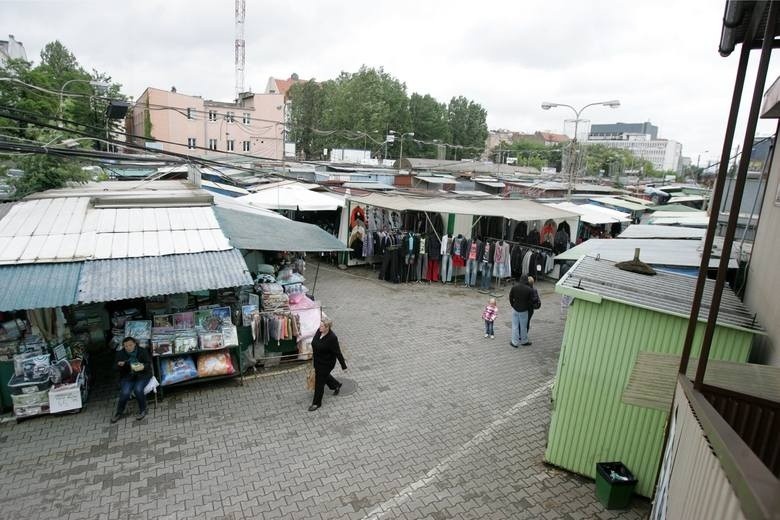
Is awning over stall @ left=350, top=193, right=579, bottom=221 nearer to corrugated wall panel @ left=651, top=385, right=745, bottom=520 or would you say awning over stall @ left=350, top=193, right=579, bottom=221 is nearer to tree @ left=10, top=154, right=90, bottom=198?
tree @ left=10, top=154, right=90, bottom=198

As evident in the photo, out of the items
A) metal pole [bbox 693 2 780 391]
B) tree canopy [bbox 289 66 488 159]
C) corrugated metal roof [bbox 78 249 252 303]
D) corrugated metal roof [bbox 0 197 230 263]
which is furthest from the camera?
tree canopy [bbox 289 66 488 159]

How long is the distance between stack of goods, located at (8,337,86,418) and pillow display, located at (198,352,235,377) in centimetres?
177

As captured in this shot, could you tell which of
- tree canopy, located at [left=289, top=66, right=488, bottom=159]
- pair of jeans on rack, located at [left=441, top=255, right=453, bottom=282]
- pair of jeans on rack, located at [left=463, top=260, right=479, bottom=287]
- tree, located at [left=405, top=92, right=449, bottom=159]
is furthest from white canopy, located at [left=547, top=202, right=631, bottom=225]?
tree, located at [left=405, top=92, right=449, bottom=159]

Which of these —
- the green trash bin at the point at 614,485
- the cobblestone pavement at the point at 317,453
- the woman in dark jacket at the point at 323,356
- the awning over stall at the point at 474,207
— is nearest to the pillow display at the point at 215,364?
the cobblestone pavement at the point at 317,453

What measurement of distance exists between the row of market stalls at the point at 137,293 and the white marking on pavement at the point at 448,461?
12.7 feet

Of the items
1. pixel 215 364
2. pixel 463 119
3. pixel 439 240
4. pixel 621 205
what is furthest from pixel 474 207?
pixel 463 119

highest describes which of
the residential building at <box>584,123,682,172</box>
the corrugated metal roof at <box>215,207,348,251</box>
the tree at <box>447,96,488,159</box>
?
the residential building at <box>584,123,682,172</box>

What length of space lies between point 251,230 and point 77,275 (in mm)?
3087

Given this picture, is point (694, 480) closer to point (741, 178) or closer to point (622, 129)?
point (741, 178)

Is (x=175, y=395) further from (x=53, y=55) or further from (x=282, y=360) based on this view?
(x=53, y=55)

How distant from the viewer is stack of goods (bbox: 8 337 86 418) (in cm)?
675

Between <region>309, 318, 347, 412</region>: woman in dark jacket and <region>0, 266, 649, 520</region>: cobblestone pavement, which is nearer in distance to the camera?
<region>0, 266, 649, 520</region>: cobblestone pavement

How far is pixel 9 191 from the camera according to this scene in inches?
396

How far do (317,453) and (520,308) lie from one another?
5.77m
